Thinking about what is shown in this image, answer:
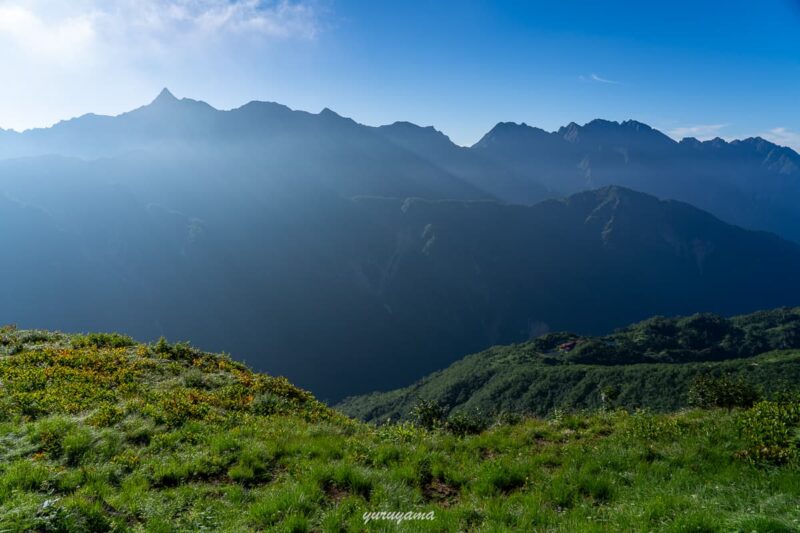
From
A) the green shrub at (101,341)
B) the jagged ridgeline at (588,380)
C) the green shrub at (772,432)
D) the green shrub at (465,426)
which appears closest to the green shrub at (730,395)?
the green shrub at (772,432)

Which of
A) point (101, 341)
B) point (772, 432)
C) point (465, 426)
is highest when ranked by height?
point (772, 432)

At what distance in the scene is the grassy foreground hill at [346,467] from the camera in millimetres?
7859

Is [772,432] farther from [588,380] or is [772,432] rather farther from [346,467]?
[588,380]

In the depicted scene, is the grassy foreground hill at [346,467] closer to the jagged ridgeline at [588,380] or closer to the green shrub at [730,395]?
the green shrub at [730,395]

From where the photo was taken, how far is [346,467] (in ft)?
33.0

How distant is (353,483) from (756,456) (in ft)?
30.4

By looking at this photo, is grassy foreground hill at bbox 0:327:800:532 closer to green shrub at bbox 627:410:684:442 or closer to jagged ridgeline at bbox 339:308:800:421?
green shrub at bbox 627:410:684:442

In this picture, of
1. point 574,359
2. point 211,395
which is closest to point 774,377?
point 574,359

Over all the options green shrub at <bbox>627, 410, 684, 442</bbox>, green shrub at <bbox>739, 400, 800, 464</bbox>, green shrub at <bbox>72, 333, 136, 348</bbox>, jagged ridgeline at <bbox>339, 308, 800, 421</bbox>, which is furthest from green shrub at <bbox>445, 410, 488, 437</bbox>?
jagged ridgeline at <bbox>339, 308, 800, 421</bbox>

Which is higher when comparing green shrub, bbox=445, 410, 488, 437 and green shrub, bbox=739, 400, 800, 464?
green shrub, bbox=739, 400, 800, 464

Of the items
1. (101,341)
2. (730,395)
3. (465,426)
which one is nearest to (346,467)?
(465,426)

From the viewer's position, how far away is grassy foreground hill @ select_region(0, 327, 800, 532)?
7859 mm

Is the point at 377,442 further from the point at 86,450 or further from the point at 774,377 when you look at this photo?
the point at 774,377

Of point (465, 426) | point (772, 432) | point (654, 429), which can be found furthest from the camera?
point (465, 426)
